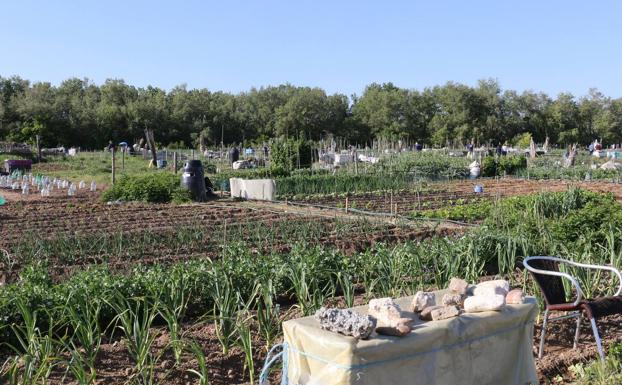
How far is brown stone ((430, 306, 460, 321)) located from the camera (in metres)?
3.00

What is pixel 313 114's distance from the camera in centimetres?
5397

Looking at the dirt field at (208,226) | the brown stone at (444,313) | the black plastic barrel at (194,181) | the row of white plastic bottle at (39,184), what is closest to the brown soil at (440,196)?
the dirt field at (208,226)

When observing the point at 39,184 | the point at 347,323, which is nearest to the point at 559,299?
the point at 347,323

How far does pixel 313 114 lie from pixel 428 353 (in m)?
51.7

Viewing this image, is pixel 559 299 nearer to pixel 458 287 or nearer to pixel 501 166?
pixel 458 287

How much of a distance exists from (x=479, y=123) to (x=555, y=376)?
53355mm

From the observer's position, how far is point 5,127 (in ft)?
149

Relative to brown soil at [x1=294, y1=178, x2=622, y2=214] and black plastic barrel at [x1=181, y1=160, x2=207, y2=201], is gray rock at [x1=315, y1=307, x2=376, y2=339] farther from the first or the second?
black plastic barrel at [x1=181, y1=160, x2=207, y2=201]

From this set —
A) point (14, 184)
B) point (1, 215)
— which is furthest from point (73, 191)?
point (1, 215)

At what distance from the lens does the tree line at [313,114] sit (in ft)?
162

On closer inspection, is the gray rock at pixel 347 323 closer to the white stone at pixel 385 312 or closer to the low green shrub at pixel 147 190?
the white stone at pixel 385 312

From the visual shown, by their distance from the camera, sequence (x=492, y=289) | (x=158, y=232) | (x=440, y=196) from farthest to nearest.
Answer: (x=440, y=196) → (x=158, y=232) → (x=492, y=289)

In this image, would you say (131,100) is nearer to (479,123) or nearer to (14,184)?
(479,123)

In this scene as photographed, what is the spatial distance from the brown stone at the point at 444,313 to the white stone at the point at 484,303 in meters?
0.13
